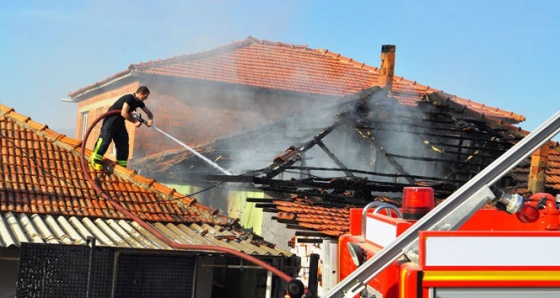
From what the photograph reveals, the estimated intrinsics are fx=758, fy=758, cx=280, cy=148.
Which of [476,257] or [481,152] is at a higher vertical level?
[481,152]

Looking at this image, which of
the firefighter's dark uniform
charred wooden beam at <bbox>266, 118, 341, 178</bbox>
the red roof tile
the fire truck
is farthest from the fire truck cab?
charred wooden beam at <bbox>266, 118, 341, 178</bbox>

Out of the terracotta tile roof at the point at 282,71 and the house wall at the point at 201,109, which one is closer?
the house wall at the point at 201,109

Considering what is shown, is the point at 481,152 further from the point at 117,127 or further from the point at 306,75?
the point at 306,75

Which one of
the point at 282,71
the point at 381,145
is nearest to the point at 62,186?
the point at 381,145

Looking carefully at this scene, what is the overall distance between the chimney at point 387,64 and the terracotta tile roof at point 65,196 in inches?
340

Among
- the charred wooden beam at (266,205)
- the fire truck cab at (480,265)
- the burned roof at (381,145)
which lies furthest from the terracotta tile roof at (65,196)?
the fire truck cab at (480,265)

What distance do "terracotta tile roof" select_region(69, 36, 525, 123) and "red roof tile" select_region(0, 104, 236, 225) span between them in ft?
32.1

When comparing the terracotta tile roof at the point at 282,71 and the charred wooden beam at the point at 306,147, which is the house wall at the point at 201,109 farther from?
the charred wooden beam at the point at 306,147

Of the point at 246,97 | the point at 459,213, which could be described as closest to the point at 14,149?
the point at 459,213

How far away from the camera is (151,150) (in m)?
22.3

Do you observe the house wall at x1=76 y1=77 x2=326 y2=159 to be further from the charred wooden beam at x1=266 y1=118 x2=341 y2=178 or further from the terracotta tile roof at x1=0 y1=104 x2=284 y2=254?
the terracotta tile roof at x1=0 y1=104 x2=284 y2=254

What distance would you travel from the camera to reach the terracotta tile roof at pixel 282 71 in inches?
894

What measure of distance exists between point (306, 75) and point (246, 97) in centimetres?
230

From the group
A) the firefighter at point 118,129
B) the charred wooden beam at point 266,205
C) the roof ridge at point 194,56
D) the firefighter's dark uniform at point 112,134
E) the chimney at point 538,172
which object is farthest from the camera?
the roof ridge at point 194,56
